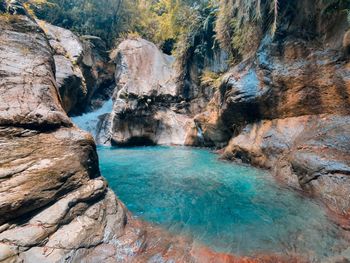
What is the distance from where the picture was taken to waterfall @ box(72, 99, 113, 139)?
45.4 ft

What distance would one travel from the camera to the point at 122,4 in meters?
17.1

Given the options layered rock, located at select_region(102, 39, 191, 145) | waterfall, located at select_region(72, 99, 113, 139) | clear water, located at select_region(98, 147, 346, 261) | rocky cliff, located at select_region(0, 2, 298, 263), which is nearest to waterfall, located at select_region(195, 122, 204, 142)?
layered rock, located at select_region(102, 39, 191, 145)

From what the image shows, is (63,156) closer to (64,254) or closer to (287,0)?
(64,254)

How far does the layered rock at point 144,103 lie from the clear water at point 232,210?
697cm

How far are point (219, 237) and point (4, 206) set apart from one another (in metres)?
2.43

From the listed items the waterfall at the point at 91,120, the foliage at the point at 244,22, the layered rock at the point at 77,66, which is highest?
the foliage at the point at 244,22

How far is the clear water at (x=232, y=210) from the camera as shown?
8.55 ft

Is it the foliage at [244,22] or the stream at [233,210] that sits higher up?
the foliage at [244,22]

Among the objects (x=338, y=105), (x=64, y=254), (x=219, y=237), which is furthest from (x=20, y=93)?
(x=338, y=105)

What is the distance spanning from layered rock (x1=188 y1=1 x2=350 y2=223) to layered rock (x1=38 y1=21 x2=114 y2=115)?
7.07 m

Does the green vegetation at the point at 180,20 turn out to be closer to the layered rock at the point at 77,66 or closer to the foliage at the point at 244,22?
the foliage at the point at 244,22

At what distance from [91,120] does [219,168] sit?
10.7 metres

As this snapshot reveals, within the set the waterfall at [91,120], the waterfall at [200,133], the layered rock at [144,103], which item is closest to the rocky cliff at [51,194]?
the waterfall at [200,133]

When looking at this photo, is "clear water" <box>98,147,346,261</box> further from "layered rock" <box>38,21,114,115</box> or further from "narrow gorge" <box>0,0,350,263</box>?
"layered rock" <box>38,21,114,115</box>
